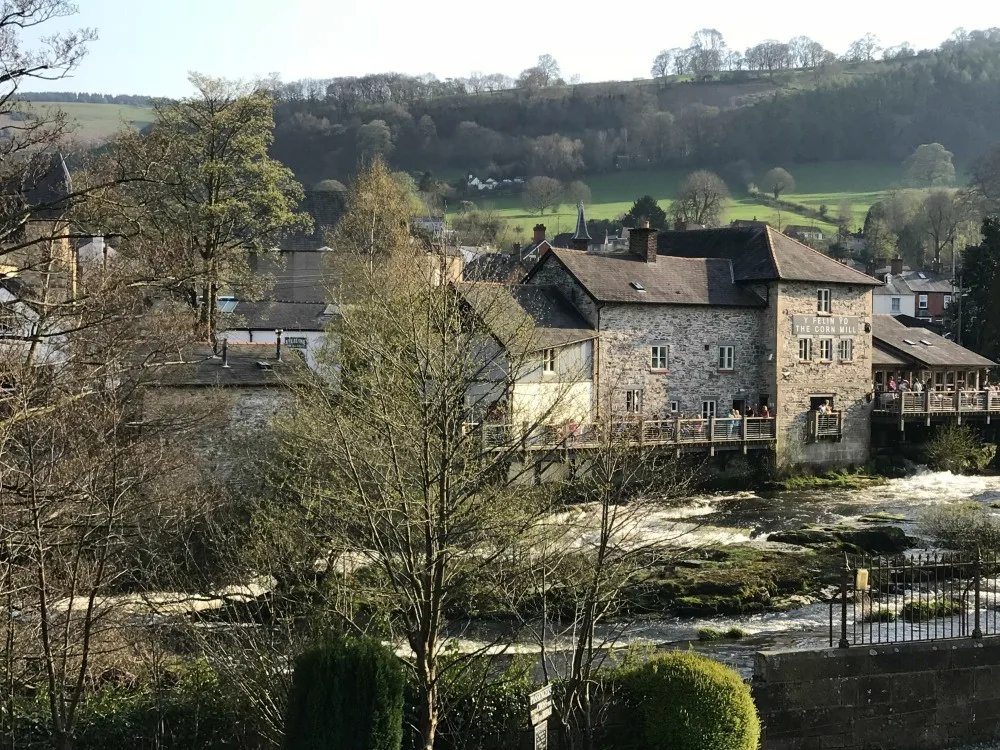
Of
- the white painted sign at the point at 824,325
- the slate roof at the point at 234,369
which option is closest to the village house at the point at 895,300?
the white painted sign at the point at 824,325

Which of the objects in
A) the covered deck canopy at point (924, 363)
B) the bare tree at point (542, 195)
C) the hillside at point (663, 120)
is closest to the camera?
the covered deck canopy at point (924, 363)

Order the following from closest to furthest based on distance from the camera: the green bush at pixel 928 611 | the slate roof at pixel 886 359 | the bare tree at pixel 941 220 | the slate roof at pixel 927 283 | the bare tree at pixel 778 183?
the green bush at pixel 928 611, the slate roof at pixel 886 359, the slate roof at pixel 927 283, the bare tree at pixel 941 220, the bare tree at pixel 778 183

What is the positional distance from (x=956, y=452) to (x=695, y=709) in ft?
117

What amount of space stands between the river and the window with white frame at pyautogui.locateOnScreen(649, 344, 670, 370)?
17.2 feet

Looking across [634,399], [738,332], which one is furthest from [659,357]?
[738,332]

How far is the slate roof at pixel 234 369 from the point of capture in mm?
26688

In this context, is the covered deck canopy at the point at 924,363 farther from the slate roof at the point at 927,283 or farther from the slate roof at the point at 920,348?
the slate roof at the point at 927,283

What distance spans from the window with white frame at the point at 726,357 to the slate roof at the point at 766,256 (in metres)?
2.88

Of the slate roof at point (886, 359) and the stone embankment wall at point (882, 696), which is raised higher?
the slate roof at point (886, 359)

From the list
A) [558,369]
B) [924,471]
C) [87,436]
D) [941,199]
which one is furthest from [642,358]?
[941,199]

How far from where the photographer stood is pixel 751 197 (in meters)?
122

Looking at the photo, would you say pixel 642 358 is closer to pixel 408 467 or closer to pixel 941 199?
pixel 408 467

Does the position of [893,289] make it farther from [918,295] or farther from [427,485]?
[427,485]

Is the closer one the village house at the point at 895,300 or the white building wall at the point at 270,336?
the white building wall at the point at 270,336
